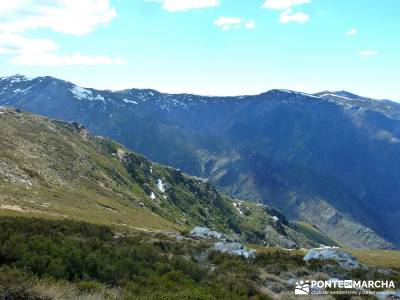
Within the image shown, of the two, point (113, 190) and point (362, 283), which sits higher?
point (362, 283)

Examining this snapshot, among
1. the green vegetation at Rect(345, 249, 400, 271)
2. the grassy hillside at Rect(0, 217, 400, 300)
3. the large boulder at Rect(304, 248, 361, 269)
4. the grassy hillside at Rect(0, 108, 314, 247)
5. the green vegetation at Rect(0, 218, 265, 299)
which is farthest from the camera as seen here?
the green vegetation at Rect(345, 249, 400, 271)

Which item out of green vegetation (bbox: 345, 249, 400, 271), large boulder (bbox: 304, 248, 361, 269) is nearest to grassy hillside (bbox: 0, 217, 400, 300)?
large boulder (bbox: 304, 248, 361, 269)

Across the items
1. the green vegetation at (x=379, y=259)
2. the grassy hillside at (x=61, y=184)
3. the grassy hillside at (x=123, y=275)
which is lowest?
the green vegetation at (x=379, y=259)

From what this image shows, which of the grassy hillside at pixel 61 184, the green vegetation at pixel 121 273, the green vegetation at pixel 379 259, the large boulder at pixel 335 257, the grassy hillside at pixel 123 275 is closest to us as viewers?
the grassy hillside at pixel 123 275

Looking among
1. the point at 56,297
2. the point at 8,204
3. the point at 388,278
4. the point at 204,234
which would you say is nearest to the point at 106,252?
the point at 56,297

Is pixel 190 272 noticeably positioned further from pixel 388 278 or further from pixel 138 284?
pixel 388 278

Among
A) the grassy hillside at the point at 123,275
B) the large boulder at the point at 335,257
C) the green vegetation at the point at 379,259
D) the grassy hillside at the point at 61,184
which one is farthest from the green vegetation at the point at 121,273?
the green vegetation at the point at 379,259

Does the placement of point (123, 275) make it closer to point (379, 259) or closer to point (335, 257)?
point (335, 257)

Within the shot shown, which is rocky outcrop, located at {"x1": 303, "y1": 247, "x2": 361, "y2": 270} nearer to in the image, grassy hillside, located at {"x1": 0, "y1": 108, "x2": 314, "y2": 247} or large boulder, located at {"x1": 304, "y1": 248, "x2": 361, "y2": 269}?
large boulder, located at {"x1": 304, "y1": 248, "x2": 361, "y2": 269}

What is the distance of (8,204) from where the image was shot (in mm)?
87562

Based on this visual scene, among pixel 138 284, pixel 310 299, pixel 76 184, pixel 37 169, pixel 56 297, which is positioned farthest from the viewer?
pixel 76 184

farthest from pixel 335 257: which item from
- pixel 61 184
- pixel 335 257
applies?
pixel 61 184

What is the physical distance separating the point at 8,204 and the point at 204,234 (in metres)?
41.2

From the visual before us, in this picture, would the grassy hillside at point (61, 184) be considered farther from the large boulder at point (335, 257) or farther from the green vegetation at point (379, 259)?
the green vegetation at point (379, 259)
